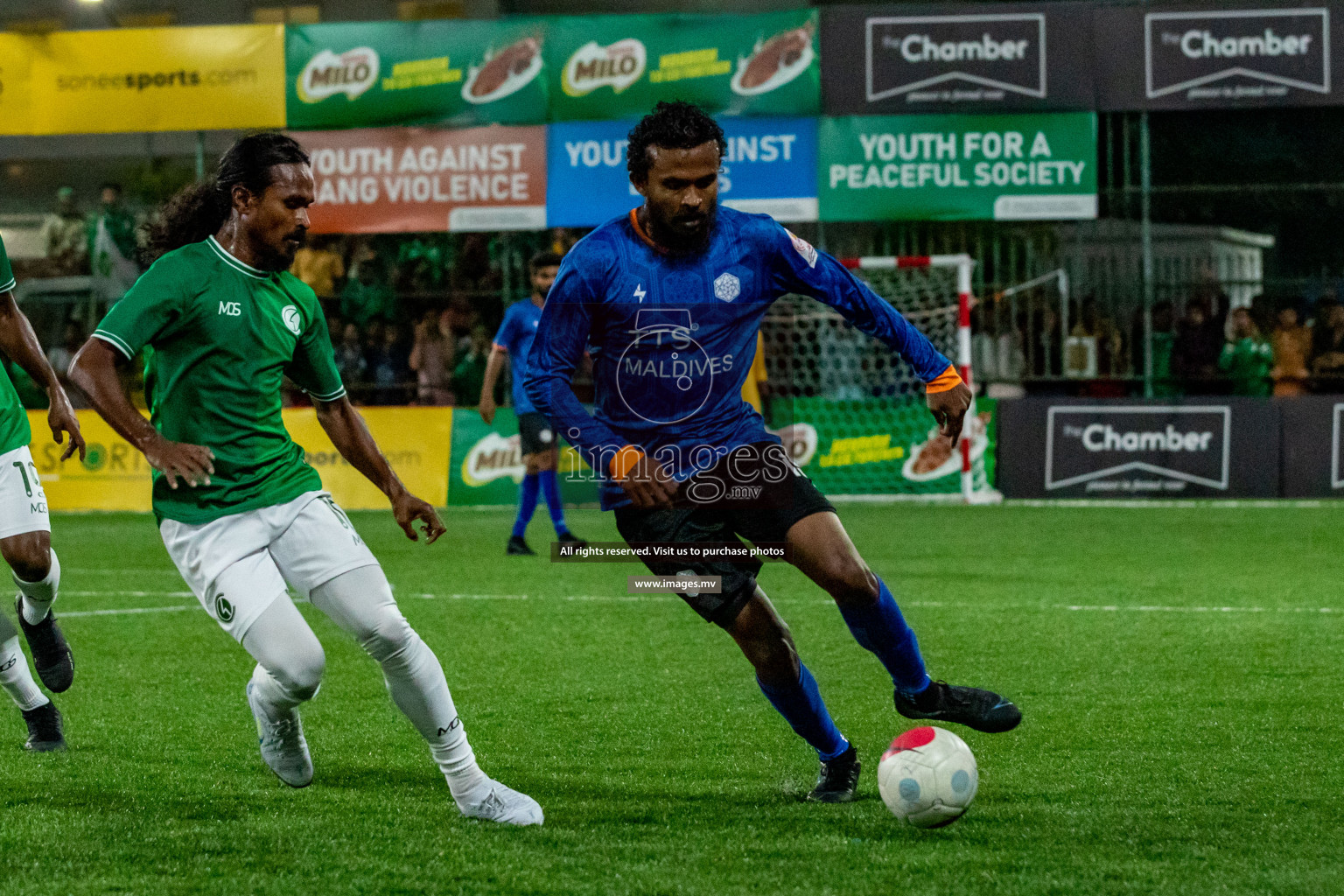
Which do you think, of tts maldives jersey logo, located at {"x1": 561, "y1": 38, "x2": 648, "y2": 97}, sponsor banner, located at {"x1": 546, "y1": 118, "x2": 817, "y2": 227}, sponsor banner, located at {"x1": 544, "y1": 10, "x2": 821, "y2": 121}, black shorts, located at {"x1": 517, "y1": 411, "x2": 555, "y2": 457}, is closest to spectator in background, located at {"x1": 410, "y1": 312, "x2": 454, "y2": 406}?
sponsor banner, located at {"x1": 546, "y1": 118, "x2": 817, "y2": 227}

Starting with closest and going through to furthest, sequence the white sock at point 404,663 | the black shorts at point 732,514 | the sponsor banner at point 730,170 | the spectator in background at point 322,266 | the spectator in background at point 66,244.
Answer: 1. the white sock at point 404,663
2. the black shorts at point 732,514
3. the sponsor banner at point 730,170
4. the spectator in background at point 322,266
5. the spectator in background at point 66,244

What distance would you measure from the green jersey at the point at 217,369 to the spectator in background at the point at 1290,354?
590 inches

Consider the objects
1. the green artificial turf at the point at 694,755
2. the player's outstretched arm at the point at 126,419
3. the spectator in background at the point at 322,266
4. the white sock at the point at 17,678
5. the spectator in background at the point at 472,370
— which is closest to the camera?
the green artificial turf at the point at 694,755

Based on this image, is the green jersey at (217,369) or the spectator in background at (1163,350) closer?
the green jersey at (217,369)

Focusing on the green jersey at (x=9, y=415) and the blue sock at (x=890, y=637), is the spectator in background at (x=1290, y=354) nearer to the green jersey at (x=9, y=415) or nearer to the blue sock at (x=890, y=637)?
the blue sock at (x=890, y=637)

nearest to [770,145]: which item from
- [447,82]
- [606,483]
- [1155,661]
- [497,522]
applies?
[447,82]

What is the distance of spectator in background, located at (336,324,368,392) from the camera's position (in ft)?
62.1

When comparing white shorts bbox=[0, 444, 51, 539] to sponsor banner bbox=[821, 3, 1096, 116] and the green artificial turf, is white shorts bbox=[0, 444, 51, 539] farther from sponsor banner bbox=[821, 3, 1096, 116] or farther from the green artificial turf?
sponsor banner bbox=[821, 3, 1096, 116]

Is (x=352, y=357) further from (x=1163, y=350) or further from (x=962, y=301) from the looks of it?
(x=1163, y=350)

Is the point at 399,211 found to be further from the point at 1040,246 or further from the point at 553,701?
the point at 553,701

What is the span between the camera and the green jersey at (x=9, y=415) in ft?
18.7

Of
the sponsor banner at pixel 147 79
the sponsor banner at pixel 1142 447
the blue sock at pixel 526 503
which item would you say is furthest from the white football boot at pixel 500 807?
the sponsor banner at pixel 147 79

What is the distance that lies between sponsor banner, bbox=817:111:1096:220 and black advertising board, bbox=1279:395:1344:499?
9.74ft

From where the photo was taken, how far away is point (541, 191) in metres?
18.0
